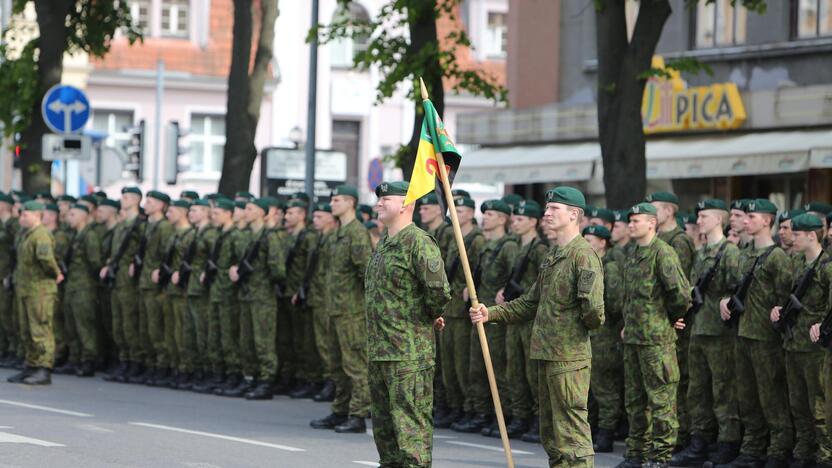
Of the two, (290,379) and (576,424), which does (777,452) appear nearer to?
(576,424)

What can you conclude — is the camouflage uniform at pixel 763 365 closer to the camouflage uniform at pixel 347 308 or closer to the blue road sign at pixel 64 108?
Result: the camouflage uniform at pixel 347 308

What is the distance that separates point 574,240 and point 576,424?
1.17 m

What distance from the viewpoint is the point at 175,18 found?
170 feet

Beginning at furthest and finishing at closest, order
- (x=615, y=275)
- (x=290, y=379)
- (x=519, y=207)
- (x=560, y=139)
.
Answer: (x=560, y=139)
(x=290, y=379)
(x=519, y=207)
(x=615, y=275)

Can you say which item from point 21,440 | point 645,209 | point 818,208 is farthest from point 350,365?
point 818,208

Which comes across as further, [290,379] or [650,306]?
[290,379]

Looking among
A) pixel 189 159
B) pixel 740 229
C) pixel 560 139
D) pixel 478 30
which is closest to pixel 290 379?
pixel 740 229

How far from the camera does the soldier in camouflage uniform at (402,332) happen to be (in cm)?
1088

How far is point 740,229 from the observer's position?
45.8 ft

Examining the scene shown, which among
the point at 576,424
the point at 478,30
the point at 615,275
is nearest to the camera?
the point at 576,424

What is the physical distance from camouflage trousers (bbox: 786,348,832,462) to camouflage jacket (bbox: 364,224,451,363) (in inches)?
137

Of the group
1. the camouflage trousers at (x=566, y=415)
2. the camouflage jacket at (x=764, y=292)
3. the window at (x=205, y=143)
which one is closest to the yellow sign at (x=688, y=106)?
the camouflage jacket at (x=764, y=292)

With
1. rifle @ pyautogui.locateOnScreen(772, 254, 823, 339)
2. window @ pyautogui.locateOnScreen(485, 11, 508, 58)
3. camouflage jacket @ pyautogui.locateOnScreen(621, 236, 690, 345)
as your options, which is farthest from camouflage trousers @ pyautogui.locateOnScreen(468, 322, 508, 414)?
window @ pyautogui.locateOnScreen(485, 11, 508, 58)

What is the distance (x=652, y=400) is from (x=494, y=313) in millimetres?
2456
